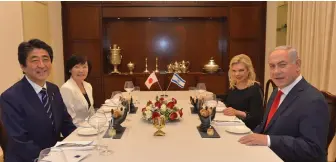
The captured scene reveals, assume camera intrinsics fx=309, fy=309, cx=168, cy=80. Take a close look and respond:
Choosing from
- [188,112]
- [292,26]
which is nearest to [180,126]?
[188,112]

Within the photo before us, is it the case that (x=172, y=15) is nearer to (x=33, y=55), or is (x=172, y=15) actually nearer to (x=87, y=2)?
(x=87, y=2)

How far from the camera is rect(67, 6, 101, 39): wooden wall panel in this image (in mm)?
5414

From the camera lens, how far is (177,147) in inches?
68.1

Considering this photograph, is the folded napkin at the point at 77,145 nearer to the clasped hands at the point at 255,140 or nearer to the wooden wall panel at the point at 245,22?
the clasped hands at the point at 255,140

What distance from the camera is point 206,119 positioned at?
6.73ft

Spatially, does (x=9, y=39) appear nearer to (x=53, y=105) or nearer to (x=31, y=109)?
(x=53, y=105)

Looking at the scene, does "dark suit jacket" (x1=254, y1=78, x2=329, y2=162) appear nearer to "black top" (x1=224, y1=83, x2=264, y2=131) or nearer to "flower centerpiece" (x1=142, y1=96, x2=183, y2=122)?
"flower centerpiece" (x1=142, y1=96, x2=183, y2=122)

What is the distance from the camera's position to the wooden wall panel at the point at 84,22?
5414mm

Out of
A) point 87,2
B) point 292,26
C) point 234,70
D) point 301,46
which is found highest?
point 87,2

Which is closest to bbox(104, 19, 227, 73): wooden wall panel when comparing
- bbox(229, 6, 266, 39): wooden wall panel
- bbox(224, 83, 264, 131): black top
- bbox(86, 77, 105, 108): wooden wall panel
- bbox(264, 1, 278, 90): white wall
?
bbox(229, 6, 266, 39): wooden wall panel

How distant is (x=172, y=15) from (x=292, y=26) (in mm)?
2004

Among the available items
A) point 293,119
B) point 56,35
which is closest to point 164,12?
point 56,35

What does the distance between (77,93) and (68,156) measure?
1467 millimetres

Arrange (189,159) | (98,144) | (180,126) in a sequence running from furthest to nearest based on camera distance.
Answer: (180,126) → (98,144) → (189,159)
